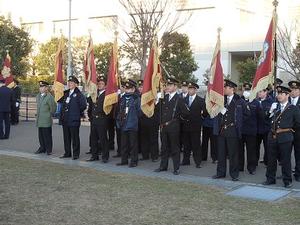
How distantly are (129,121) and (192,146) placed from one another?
5.15 ft

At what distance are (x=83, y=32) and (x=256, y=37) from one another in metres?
16.8

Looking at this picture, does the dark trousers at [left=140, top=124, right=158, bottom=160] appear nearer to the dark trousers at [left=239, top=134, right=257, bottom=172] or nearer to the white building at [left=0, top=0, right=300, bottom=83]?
the dark trousers at [left=239, top=134, right=257, bottom=172]

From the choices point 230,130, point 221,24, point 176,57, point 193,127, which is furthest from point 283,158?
point 221,24

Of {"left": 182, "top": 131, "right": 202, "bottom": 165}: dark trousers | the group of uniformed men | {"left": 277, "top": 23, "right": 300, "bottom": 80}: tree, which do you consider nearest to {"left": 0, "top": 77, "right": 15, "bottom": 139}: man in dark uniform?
the group of uniformed men

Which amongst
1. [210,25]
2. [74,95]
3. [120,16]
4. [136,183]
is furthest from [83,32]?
[136,183]

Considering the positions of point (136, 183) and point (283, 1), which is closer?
point (136, 183)

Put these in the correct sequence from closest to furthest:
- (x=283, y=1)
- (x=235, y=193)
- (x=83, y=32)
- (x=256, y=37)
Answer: (x=235, y=193), (x=283, y=1), (x=256, y=37), (x=83, y=32)

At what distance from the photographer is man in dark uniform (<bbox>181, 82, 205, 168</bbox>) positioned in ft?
38.7

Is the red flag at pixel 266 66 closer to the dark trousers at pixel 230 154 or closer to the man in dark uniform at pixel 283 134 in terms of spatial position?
the man in dark uniform at pixel 283 134

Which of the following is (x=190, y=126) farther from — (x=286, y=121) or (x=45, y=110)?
(x=45, y=110)

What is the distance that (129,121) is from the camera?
1165 centimetres

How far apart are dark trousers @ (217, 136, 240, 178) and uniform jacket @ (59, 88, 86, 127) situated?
3842 mm

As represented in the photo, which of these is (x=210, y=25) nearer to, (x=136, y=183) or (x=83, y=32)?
(x=83, y=32)

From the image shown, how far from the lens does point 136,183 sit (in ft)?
31.0
